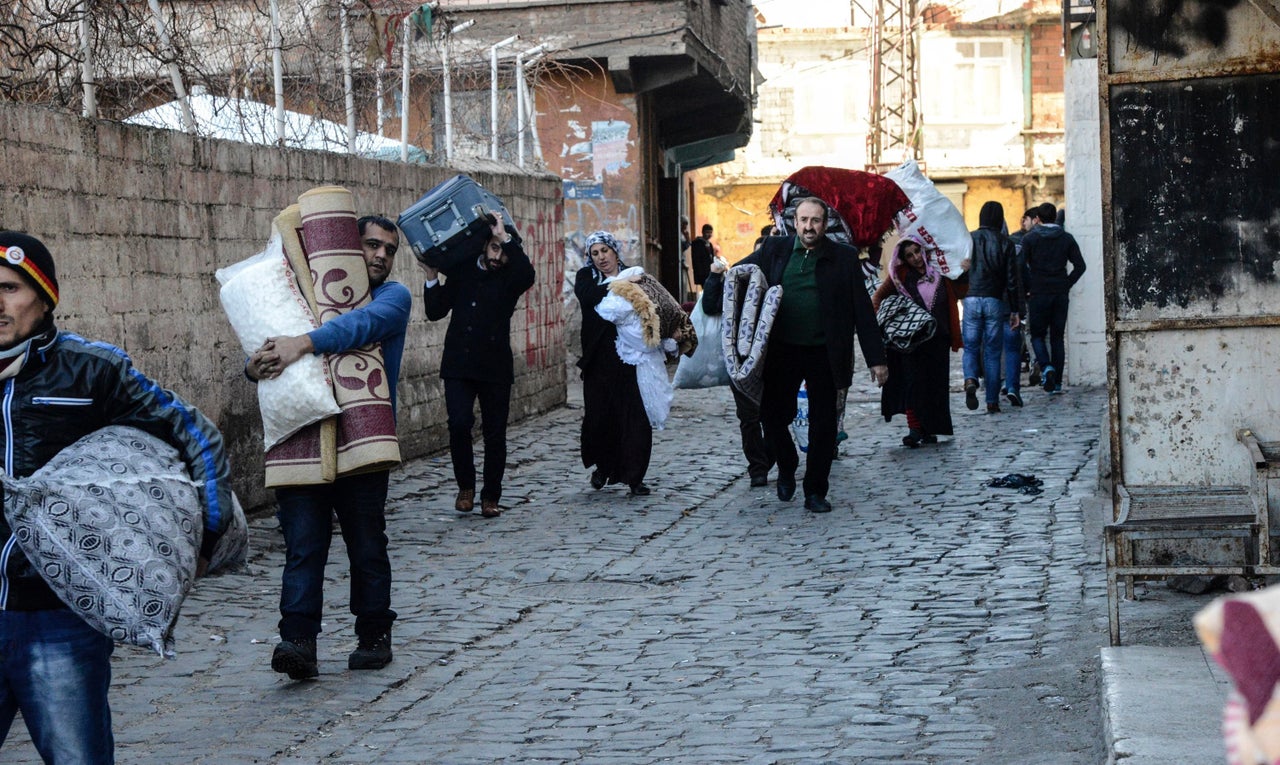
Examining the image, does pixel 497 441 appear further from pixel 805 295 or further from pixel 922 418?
pixel 922 418

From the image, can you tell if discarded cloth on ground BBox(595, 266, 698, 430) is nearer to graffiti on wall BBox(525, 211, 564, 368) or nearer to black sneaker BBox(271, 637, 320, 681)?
graffiti on wall BBox(525, 211, 564, 368)

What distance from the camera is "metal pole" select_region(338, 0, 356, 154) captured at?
12875 mm

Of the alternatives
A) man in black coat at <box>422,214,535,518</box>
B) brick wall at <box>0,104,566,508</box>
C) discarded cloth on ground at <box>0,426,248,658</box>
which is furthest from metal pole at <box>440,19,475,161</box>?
discarded cloth on ground at <box>0,426,248,658</box>

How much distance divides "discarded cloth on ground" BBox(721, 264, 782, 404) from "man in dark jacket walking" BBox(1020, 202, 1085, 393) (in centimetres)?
717

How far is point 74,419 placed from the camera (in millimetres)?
4066

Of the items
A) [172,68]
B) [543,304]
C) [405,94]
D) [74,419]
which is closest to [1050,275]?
[543,304]

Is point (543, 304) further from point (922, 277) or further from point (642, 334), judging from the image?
point (642, 334)

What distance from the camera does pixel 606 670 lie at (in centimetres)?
676

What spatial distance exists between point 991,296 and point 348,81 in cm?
667

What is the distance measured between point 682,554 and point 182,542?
18.0ft

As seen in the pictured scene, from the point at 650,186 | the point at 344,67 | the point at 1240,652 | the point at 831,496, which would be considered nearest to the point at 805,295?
the point at 831,496

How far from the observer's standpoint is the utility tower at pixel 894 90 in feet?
157

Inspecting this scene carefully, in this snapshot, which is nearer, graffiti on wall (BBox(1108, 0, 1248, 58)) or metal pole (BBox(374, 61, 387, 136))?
graffiti on wall (BBox(1108, 0, 1248, 58))

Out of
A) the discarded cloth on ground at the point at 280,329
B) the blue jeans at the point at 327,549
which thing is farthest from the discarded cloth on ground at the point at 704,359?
the discarded cloth on ground at the point at 280,329
